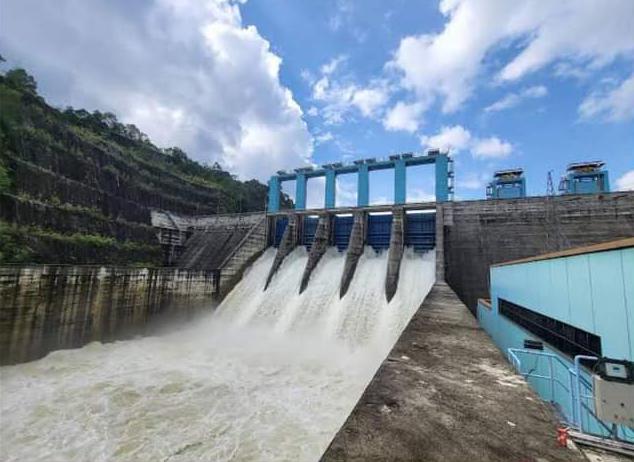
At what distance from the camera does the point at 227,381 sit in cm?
691

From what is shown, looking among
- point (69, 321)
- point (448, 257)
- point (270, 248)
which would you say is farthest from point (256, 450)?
point (270, 248)

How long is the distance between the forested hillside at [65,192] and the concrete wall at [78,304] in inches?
116

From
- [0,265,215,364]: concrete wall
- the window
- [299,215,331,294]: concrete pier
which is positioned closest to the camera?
the window

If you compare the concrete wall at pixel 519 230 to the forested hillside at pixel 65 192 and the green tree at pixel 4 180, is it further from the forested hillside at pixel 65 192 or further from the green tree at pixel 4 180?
the green tree at pixel 4 180

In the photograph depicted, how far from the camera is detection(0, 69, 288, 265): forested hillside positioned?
11328 millimetres

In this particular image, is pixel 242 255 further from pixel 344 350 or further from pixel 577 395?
pixel 577 395

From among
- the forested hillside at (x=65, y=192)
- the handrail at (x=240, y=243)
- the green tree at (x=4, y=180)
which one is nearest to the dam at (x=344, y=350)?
the handrail at (x=240, y=243)

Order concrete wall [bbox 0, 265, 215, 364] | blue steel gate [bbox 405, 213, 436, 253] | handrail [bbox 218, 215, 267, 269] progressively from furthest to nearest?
handrail [bbox 218, 215, 267, 269] < blue steel gate [bbox 405, 213, 436, 253] < concrete wall [bbox 0, 265, 215, 364]

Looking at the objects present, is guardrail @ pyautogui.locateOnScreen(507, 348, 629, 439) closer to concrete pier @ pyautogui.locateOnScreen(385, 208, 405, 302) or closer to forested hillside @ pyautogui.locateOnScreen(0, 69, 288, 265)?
Result: concrete pier @ pyautogui.locateOnScreen(385, 208, 405, 302)

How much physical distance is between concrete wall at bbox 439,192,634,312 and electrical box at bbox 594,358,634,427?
381 inches

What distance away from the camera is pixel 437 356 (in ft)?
9.68

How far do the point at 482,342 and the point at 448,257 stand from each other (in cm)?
837

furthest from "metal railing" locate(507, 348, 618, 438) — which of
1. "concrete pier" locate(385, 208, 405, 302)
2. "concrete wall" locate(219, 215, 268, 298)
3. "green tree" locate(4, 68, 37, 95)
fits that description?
"green tree" locate(4, 68, 37, 95)

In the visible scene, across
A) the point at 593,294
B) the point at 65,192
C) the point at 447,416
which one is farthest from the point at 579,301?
the point at 65,192
